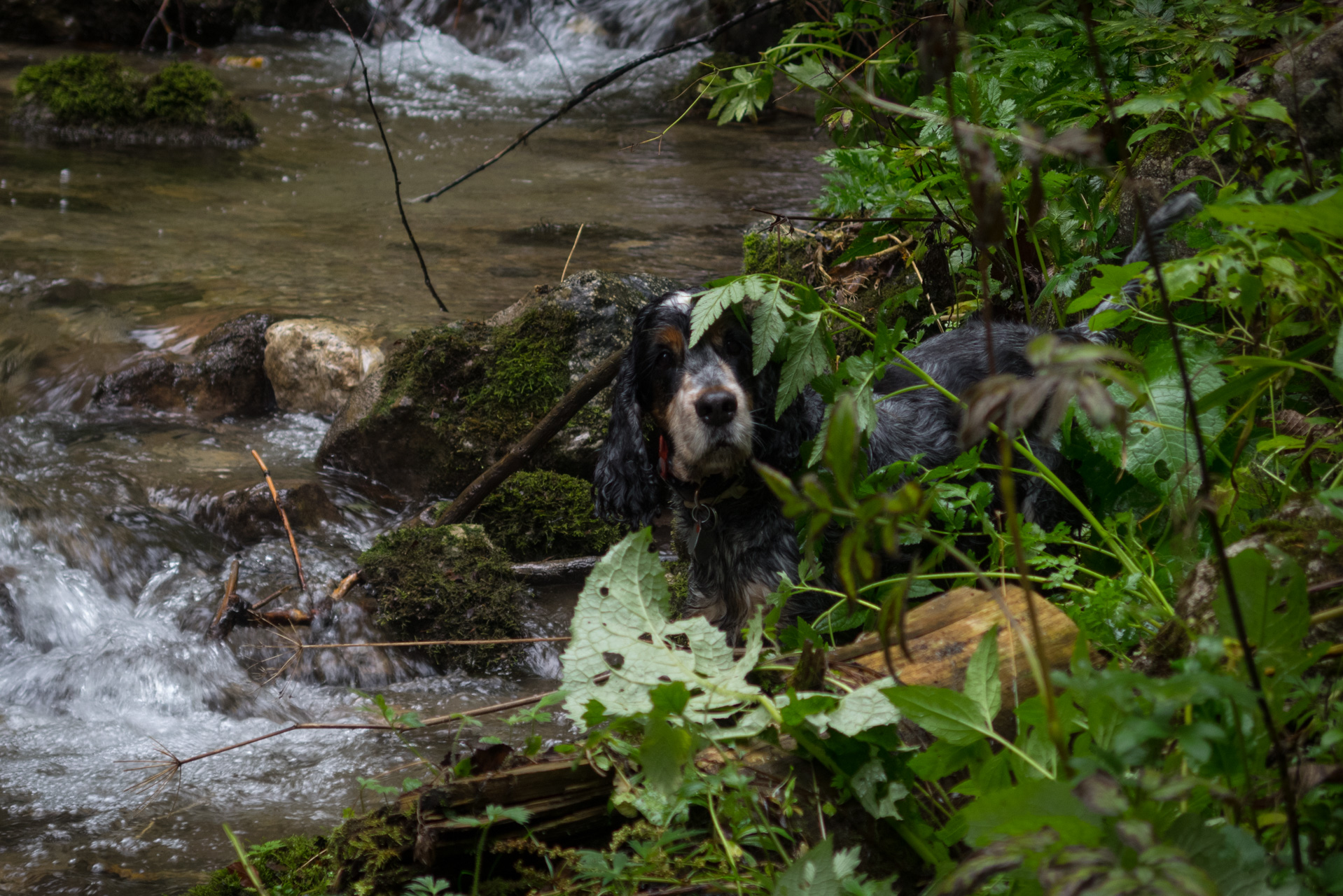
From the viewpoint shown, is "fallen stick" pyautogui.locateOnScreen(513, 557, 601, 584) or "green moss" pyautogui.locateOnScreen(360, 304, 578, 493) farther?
"green moss" pyautogui.locateOnScreen(360, 304, 578, 493)

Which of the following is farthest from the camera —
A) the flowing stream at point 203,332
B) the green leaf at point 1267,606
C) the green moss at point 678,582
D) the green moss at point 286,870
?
the green moss at point 678,582

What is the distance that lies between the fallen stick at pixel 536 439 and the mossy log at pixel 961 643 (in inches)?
98.4

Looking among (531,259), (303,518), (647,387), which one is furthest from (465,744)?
(531,259)

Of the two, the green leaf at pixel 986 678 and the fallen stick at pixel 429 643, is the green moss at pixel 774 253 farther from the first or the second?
the green leaf at pixel 986 678

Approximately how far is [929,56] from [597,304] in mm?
4878

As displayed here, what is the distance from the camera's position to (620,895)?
6.15ft

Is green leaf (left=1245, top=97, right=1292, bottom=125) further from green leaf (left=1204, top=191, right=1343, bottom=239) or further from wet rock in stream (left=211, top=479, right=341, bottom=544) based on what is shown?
wet rock in stream (left=211, top=479, right=341, bottom=544)

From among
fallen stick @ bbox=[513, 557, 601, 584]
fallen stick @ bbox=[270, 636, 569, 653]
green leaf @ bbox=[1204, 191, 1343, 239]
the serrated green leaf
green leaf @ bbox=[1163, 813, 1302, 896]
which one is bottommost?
fallen stick @ bbox=[513, 557, 601, 584]

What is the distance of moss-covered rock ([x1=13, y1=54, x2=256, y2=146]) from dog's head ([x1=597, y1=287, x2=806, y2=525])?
11.7 m

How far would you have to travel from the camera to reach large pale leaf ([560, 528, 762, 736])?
1957 millimetres

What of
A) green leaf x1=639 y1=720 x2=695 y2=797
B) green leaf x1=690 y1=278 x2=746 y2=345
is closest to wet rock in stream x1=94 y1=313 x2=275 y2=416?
green leaf x1=690 y1=278 x2=746 y2=345

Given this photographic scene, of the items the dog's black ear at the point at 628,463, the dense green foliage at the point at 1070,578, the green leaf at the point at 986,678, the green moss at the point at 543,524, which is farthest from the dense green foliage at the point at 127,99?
the green leaf at the point at 986,678

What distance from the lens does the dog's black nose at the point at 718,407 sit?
3.53 meters

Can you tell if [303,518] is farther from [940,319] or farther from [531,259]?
[531,259]
